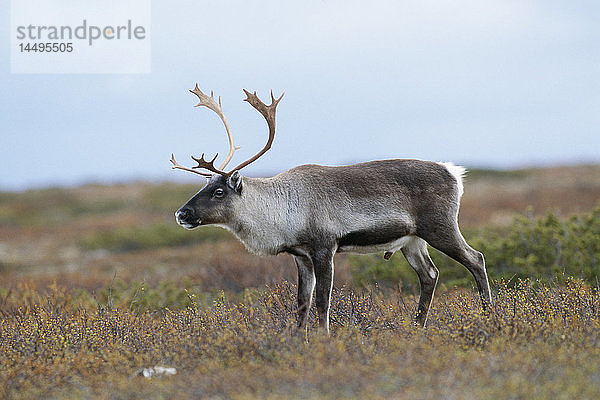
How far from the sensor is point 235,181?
245 inches

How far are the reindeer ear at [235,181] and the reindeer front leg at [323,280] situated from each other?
35.5 inches

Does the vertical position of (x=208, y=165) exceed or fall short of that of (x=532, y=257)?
it exceeds it

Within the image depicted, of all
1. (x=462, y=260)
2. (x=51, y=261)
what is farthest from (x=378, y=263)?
(x=51, y=261)

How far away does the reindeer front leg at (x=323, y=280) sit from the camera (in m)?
6.03

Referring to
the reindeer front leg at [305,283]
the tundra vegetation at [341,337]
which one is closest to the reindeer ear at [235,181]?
the reindeer front leg at [305,283]

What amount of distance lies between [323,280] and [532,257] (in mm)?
3870

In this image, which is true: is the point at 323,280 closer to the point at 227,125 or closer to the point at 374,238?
the point at 374,238

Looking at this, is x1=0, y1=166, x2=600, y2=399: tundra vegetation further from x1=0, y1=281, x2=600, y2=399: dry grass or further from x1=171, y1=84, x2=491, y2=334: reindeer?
x1=171, y1=84, x2=491, y2=334: reindeer

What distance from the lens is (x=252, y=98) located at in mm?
6609

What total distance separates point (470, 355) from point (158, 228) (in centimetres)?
1644

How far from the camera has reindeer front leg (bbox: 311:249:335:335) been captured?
603 centimetres

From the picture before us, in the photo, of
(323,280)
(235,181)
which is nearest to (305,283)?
(323,280)

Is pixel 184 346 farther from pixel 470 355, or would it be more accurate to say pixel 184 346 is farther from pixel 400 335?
pixel 470 355

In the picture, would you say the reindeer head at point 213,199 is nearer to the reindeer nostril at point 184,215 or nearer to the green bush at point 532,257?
the reindeer nostril at point 184,215
